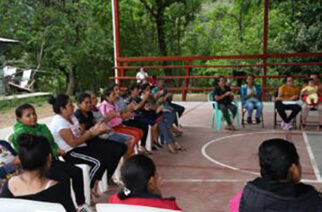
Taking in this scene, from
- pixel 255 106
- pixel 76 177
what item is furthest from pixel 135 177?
pixel 255 106

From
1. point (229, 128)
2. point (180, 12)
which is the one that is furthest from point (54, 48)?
point (229, 128)

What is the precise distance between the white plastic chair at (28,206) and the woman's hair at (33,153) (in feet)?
1.08

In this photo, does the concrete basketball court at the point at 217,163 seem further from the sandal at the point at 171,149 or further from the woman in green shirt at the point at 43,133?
the woman in green shirt at the point at 43,133

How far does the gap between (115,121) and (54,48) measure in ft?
33.6

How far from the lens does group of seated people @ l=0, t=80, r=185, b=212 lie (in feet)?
6.70

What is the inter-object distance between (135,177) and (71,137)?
1.46 m

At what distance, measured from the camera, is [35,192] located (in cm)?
204

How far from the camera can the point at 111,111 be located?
14.6 feet

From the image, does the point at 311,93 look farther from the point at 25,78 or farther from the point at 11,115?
the point at 25,78

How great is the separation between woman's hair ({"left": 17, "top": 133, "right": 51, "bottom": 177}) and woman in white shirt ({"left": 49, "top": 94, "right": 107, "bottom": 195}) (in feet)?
3.72

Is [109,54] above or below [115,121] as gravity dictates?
above

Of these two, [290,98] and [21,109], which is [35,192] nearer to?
[21,109]

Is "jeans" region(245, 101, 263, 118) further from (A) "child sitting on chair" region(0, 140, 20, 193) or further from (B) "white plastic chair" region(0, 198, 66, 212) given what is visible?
(B) "white plastic chair" region(0, 198, 66, 212)

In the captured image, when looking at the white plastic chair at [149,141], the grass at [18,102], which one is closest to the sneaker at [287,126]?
the white plastic chair at [149,141]
